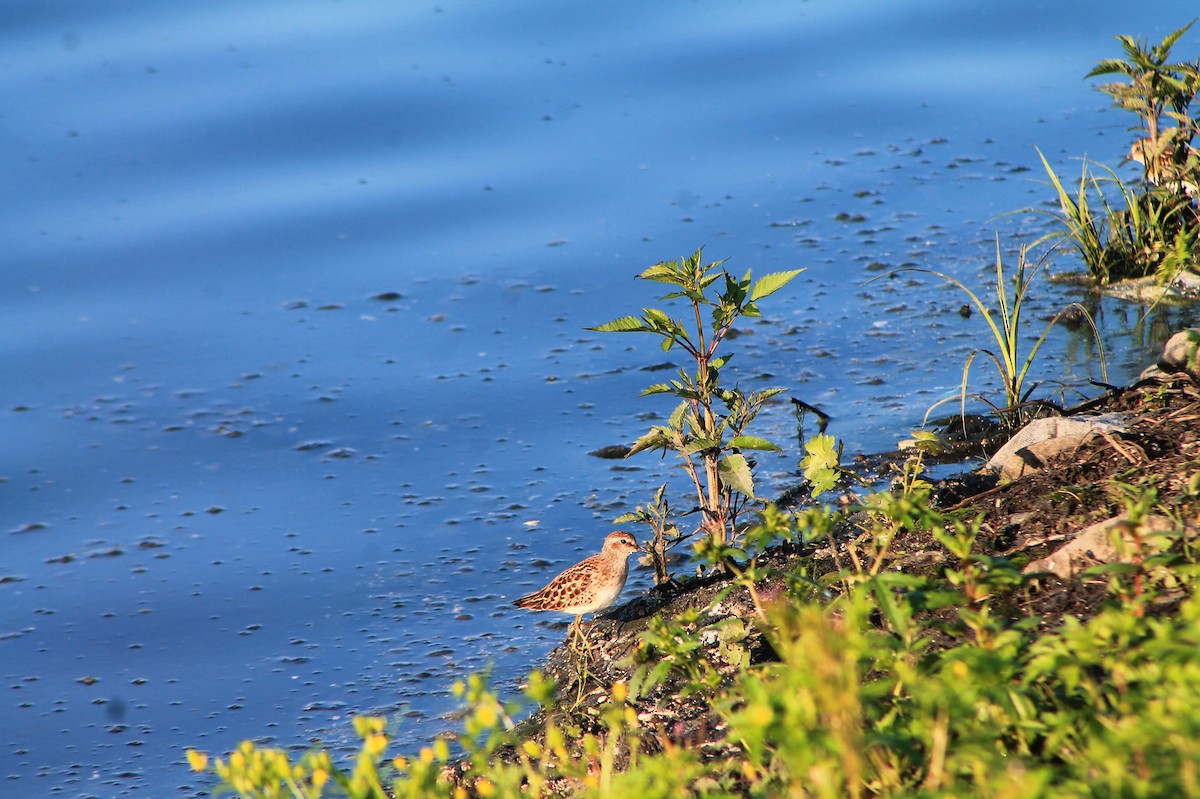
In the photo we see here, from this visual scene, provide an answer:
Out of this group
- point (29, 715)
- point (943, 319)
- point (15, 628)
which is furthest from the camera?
point (943, 319)

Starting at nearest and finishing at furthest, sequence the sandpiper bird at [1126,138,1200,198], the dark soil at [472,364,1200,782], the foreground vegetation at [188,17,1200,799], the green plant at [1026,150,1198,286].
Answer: the foreground vegetation at [188,17,1200,799]
the dark soil at [472,364,1200,782]
the sandpiper bird at [1126,138,1200,198]
the green plant at [1026,150,1198,286]

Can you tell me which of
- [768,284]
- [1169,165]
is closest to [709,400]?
[768,284]

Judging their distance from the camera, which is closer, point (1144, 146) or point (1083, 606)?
point (1083, 606)

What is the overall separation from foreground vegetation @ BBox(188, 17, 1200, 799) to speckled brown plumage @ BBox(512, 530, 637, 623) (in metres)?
0.14

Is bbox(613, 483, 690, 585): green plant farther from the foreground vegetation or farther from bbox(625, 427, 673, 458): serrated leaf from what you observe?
bbox(625, 427, 673, 458): serrated leaf

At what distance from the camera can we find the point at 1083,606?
366 cm

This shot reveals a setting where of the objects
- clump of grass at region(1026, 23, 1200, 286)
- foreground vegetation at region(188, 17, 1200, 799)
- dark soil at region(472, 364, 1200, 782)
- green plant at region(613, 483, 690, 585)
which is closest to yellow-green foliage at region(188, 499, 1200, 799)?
foreground vegetation at region(188, 17, 1200, 799)

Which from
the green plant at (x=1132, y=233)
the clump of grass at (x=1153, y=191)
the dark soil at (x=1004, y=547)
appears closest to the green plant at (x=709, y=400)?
the dark soil at (x=1004, y=547)

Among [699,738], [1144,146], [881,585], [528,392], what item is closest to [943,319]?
[1144,146]

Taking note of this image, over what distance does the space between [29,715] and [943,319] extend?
5080mm

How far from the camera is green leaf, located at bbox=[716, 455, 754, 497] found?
4676 mm

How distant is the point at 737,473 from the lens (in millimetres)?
4707

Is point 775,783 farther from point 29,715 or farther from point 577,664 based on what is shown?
point 29,715

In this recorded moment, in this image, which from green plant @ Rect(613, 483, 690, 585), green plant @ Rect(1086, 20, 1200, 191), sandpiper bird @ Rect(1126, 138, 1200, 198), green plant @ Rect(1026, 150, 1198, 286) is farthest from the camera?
green plant @ Rect(1026, 150, 1198, 286)
